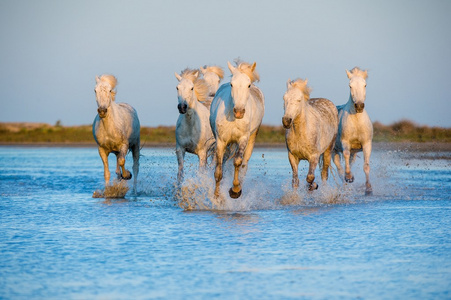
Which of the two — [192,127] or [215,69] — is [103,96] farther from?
[215,69]

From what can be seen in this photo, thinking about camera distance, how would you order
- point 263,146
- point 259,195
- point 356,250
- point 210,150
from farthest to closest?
1. point 263,146
2. point 210,150
3. point 259,195
4. point 356,250

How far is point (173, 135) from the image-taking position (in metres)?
43.3

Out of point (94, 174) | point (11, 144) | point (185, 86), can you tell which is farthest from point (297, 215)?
point (11, 144)

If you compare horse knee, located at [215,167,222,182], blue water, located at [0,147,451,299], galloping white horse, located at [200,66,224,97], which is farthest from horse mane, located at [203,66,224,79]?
horse knee, located at [215,167,222,182]

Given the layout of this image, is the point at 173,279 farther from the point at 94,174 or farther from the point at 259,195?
the point at 94,174

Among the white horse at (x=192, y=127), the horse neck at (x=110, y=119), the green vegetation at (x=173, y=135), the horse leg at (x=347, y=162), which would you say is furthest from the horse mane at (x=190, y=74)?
the green vegetation at (x=173, y=135)

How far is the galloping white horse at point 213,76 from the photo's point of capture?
1537 cm

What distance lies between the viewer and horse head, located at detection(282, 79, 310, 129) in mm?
11133

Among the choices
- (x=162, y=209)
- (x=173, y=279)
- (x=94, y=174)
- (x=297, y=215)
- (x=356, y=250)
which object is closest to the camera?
(x=173, y=279)

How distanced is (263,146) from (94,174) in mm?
20447

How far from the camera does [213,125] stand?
11414mm

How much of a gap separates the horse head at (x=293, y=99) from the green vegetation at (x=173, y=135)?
20294 millimetres

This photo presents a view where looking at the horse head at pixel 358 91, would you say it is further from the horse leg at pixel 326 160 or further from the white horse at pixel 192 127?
the white horse at pixel 192 127

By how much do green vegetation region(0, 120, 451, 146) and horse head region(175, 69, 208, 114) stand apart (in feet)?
60.3
